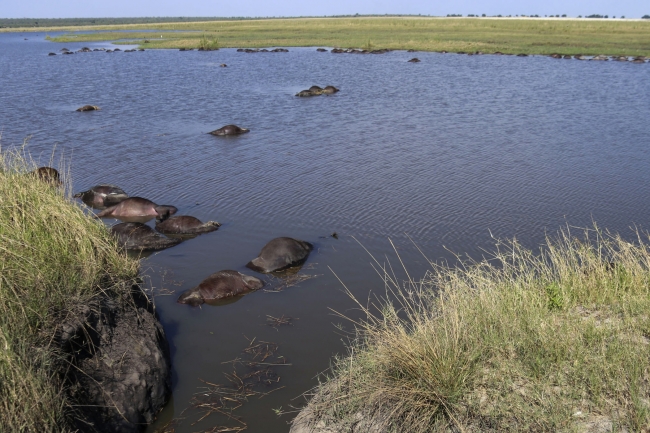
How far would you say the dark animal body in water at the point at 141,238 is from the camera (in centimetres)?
936

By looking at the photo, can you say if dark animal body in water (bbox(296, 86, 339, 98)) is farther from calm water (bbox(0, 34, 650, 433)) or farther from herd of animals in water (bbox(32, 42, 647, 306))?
herd of animals in water (bbox(32, 42, 647, 306))

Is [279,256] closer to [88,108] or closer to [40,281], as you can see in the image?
[40,281]

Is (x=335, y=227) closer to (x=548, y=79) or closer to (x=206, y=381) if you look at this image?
(x=206, y=381)

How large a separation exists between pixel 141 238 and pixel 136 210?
1.43 metres

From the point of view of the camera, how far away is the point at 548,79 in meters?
28.9

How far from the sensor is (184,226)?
993cm

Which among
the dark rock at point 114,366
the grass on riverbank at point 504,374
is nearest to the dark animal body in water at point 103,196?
the dark rock at point 114,366

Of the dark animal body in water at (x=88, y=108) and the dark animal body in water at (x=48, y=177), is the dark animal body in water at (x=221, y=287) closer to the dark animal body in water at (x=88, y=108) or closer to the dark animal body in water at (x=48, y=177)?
the dark animal body in water at (x=48, y=177)

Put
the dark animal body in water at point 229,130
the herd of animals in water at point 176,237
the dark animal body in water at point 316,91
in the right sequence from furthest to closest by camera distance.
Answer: the dark animal body in water at point 316,91 < the dark animal body in water at point 229,130 < the herd of animals in water at point 176,237

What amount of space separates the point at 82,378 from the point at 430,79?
2701 centimetres

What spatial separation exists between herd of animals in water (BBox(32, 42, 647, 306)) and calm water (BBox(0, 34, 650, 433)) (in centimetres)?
26

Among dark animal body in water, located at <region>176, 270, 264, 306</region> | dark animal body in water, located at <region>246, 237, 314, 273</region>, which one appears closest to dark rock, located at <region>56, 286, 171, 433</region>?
dark animal body in water, located at <region>176, 270, 264, 306</region>

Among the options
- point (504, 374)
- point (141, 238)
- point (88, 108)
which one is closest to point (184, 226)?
point (141, 238)

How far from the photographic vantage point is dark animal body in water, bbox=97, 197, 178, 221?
420 inches
